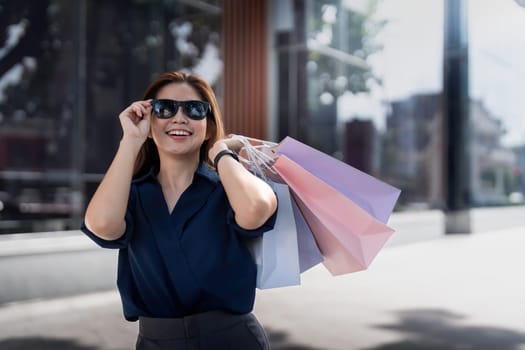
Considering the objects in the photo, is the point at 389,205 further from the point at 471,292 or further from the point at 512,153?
the point at 512,153

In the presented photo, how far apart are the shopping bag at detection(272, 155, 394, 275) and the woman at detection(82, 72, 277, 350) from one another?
147mm

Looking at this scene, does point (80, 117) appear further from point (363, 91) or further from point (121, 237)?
point (121, 237)

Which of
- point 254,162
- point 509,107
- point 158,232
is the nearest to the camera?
point 158,232

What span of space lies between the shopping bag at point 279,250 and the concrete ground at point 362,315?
3.06 meters

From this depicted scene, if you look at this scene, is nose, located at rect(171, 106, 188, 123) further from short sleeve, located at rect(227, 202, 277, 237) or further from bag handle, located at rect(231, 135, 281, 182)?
short sleeve, located at rect(227, 202, 277, 237)

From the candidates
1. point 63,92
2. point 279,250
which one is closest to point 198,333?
point 279,250

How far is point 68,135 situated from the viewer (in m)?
9.49

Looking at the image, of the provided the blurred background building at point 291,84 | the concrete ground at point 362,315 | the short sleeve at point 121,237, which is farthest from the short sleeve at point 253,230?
the blurred background building at point 291,84

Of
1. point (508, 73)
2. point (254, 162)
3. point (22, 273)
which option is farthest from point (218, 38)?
point (254, 162)

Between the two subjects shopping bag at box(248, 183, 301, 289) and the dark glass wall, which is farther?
the dark glass wall

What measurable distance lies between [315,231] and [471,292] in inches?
221

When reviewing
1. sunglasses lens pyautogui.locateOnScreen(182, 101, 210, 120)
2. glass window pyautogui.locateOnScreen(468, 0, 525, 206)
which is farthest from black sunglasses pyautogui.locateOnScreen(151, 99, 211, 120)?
glass window pyautogui.locateOnScreen(468, 0, 525, 206)

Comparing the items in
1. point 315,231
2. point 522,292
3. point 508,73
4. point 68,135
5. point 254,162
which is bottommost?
point 522,292

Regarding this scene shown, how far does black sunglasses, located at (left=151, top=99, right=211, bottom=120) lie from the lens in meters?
1.58
